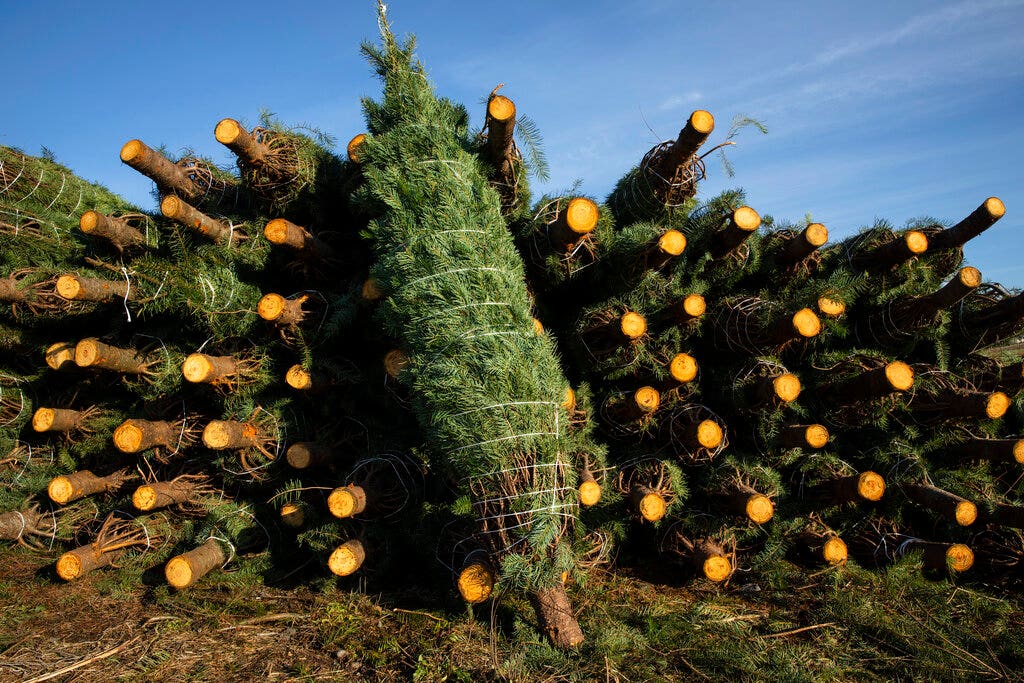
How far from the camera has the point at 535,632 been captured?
11.0 feet

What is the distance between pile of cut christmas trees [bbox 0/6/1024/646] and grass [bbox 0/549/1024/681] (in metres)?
0.24

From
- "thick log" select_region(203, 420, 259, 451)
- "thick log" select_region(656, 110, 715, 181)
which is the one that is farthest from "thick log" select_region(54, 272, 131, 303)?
"thick log" select_region(656, 110, 715, 181)

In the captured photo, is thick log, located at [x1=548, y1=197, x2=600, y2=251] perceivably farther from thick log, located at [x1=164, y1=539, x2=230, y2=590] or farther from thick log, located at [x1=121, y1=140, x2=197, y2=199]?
thick log, located at [x1=164, y1=539, x2=230, y2=590]

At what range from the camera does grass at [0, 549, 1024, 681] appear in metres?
3.13

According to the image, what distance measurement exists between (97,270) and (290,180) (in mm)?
1685

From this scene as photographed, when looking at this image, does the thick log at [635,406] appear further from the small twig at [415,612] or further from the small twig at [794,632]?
the small twig at [415,612]

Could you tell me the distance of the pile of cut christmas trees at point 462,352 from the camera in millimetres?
3920

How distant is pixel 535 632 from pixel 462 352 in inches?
63.3

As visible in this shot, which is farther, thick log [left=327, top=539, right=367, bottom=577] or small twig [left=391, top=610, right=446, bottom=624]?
thick log [left=327, top=539, right=367, bottom=577]

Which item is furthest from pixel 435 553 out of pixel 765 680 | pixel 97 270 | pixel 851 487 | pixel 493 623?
pixel 97 270

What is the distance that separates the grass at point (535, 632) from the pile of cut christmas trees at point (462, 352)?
237 millimetres

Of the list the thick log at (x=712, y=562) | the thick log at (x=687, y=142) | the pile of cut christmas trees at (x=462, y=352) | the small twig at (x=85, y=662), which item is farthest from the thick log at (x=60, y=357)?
the thick log at (x=712, y=562)

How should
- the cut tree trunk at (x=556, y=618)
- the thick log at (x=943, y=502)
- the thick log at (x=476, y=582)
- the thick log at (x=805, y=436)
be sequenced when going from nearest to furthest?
the cut tree trunk at (x=556, y=618)
the thick log at (x=476, y=582)
the thick log at (x=943, y=502)
the thick log at (x=805, y=436)

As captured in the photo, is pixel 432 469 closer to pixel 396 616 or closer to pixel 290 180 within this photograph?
pixel 396 616
